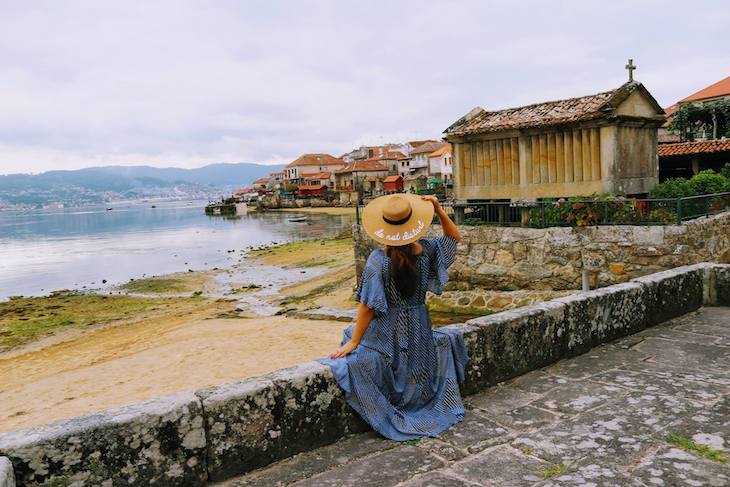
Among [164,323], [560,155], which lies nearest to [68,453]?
[560,155]

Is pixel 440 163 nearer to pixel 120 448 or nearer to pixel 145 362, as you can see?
pixel 145 362

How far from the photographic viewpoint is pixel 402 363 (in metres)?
3.92

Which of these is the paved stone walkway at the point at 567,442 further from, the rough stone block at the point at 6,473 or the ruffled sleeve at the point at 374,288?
the rough stone block at the point at 6,473

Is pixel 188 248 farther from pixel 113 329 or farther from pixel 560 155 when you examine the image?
pixel 560 155

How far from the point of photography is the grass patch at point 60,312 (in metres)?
19.7

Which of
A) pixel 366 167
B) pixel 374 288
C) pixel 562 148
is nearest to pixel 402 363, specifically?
pixel 374 288

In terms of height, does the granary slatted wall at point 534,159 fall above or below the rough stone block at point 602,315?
above

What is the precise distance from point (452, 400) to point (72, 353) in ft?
49.8

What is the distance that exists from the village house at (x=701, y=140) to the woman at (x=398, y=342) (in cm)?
2585

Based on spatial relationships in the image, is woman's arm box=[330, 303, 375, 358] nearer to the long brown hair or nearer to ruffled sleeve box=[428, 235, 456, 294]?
the long brown hair

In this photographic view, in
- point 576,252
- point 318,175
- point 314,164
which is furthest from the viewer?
point 314,164

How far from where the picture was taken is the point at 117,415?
3018 millimetres

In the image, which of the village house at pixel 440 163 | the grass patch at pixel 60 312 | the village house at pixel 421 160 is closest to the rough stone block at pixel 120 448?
the grass patch at pixel 60 312

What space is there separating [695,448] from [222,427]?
274cm
